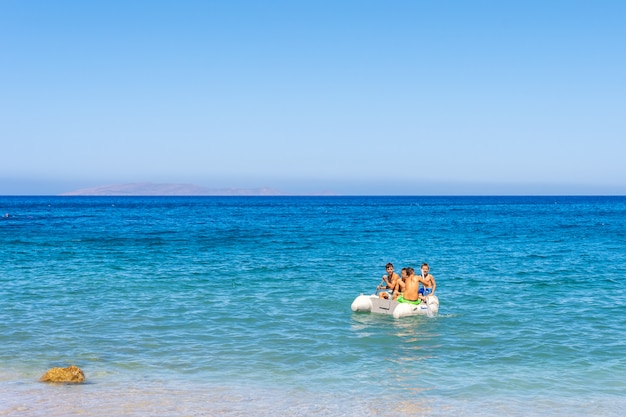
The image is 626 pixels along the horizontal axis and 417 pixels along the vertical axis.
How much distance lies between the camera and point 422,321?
1714 cm

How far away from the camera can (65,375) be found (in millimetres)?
11570

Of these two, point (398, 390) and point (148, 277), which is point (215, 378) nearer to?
point (398, 390)

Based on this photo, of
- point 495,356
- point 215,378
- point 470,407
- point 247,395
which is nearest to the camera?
point 470,407

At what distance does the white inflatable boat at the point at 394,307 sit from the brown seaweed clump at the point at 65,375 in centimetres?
862

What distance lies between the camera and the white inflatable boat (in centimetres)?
1762

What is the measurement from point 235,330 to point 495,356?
6392 millimetres

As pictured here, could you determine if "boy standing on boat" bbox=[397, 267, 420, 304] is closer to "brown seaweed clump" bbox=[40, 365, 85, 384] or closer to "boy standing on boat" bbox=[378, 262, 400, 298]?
"boy standing on boat" bbox=[378, 262, 400, 298]

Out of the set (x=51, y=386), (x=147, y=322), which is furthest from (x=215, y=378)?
(x=147, y=322)

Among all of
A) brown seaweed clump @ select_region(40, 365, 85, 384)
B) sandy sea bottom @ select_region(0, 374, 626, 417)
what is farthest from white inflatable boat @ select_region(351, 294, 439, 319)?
brown seaweed clump @ select_region(40, 365, 85, 384)

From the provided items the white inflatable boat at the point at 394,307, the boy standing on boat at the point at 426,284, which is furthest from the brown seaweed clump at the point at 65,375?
the boy standing on boat at the point at 426,284

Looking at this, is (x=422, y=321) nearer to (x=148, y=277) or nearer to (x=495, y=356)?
(x=495, y=356)

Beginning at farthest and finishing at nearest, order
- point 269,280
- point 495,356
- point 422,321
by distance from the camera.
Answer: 1. point 269,280
2. point 422,321
3. point 495,356

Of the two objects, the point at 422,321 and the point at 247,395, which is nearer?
A: the point at 247,395

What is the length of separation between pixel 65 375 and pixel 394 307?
9306 mm
